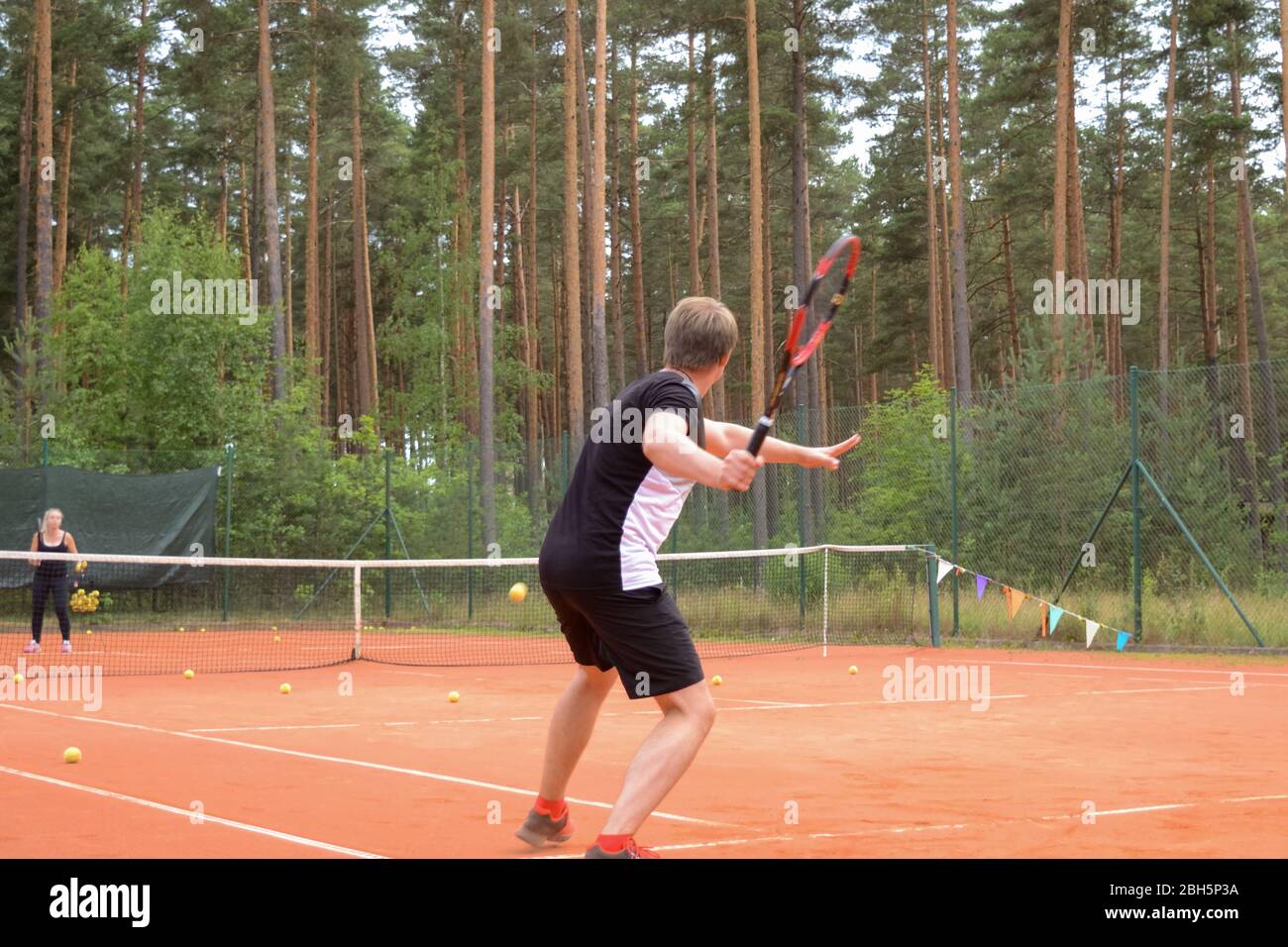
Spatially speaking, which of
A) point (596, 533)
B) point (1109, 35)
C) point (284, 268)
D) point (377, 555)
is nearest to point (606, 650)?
point (596, 533)

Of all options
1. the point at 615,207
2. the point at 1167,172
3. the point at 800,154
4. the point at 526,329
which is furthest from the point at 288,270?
the point at 1167,172

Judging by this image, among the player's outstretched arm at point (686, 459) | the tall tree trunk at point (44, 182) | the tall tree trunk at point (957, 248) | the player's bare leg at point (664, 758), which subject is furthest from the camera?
the tall tree trunk at point (957, 248)

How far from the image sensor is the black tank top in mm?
14617

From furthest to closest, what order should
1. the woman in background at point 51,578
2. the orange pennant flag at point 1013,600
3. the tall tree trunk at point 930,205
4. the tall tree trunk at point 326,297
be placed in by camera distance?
the tall tree trunk at point 326,297, the tall tree trunk at point 930,205, the orange pennant flag at point 1013,600, the woman in background at point 51,578

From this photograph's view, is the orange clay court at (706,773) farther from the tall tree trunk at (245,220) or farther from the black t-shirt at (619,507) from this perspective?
the tall tree trunk at (245,220)

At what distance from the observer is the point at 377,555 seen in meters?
22.9

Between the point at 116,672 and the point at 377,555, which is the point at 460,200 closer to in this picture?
the point at 377,555

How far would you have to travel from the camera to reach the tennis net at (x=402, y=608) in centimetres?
1585

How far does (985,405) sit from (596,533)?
13.6m

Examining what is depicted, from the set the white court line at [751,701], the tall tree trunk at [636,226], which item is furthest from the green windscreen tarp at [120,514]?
the tall tree trunk at [636,226]

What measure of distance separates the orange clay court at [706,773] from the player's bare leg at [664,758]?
24.1 inches

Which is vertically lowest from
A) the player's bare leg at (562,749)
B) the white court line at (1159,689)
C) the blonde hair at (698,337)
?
the white court line at (1159,689)

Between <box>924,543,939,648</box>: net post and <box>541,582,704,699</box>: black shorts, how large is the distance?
11.9m

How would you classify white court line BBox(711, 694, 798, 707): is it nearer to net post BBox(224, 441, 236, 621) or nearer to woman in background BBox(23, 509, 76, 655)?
woman in background BBox(23, 509, 76, 655)
